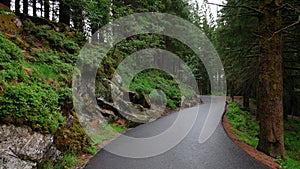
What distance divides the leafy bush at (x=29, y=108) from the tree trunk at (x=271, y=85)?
593 cm

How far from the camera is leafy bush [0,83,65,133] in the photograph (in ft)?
12.8

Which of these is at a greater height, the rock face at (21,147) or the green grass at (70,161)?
the rock face at (21,147)

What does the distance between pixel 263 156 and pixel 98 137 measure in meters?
A: 5.13

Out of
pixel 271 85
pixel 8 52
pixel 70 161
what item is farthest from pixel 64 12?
pixel 271 85

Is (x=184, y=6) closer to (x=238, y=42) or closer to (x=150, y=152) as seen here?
(x=238, y=42)

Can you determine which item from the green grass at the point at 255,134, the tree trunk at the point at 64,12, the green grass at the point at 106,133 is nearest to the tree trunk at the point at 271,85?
the green grass at the point at 255,134

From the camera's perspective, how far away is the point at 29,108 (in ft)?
13.8

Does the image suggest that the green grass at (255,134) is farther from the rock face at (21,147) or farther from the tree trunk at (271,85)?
the rock face at (21,147)

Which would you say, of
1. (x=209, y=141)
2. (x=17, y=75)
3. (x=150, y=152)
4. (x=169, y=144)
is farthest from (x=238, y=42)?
(x=17, y=75)

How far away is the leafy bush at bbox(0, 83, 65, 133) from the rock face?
16 cm

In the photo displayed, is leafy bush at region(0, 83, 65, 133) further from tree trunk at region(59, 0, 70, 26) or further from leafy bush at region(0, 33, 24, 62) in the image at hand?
tree trunk at region(59, 0, 70, 26)

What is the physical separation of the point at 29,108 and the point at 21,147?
2.55 ft

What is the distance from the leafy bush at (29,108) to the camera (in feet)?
12.8

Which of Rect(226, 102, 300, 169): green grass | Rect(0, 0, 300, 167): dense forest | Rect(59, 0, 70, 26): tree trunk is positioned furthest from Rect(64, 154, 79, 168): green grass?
Rect(59, 0, 70, 26): tree trunk
